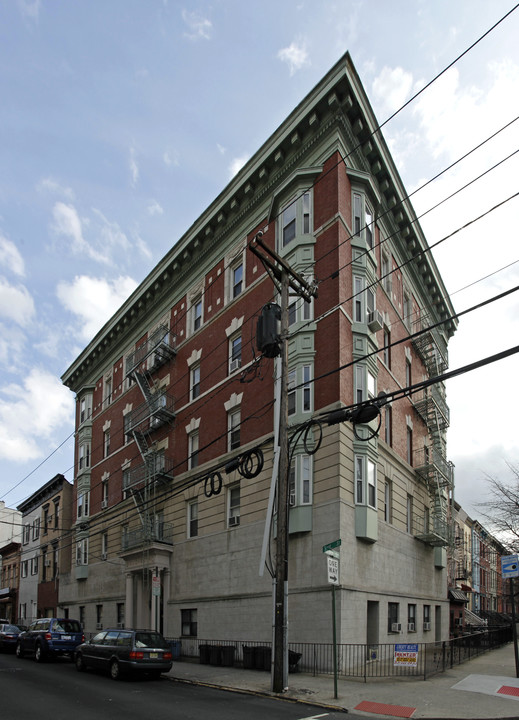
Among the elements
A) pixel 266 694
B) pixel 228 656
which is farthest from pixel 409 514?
pixel 266 694

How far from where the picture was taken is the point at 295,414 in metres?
22.0

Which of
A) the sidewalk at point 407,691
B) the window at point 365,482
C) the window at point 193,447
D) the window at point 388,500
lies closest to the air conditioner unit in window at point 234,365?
the window at point 193,447

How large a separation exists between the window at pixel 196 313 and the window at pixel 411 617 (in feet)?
54.2

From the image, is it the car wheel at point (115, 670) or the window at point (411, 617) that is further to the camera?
the window at point (411, 617)

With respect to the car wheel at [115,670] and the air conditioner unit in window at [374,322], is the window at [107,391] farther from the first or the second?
the car wheel at [115,670]

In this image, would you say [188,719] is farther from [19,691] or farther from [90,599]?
[90,599]

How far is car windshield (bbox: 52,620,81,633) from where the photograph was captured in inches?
965

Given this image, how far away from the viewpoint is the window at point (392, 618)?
22906 mm

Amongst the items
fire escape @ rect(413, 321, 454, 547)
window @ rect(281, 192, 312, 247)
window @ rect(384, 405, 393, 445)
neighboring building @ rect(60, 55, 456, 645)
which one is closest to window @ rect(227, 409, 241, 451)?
neighboring building @ rect(60, 55, 456, 645)

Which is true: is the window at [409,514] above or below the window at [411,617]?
above

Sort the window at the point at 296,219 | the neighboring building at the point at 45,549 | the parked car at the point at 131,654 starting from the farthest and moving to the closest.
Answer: the neighboring building at the point at 45,549 → the window at the point at 296,219 → the parked car at the point at 131,654

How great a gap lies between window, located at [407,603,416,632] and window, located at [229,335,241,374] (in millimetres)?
12777

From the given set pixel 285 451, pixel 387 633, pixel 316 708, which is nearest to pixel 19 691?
pixel 316 708

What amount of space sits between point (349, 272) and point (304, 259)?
1.85 metres
